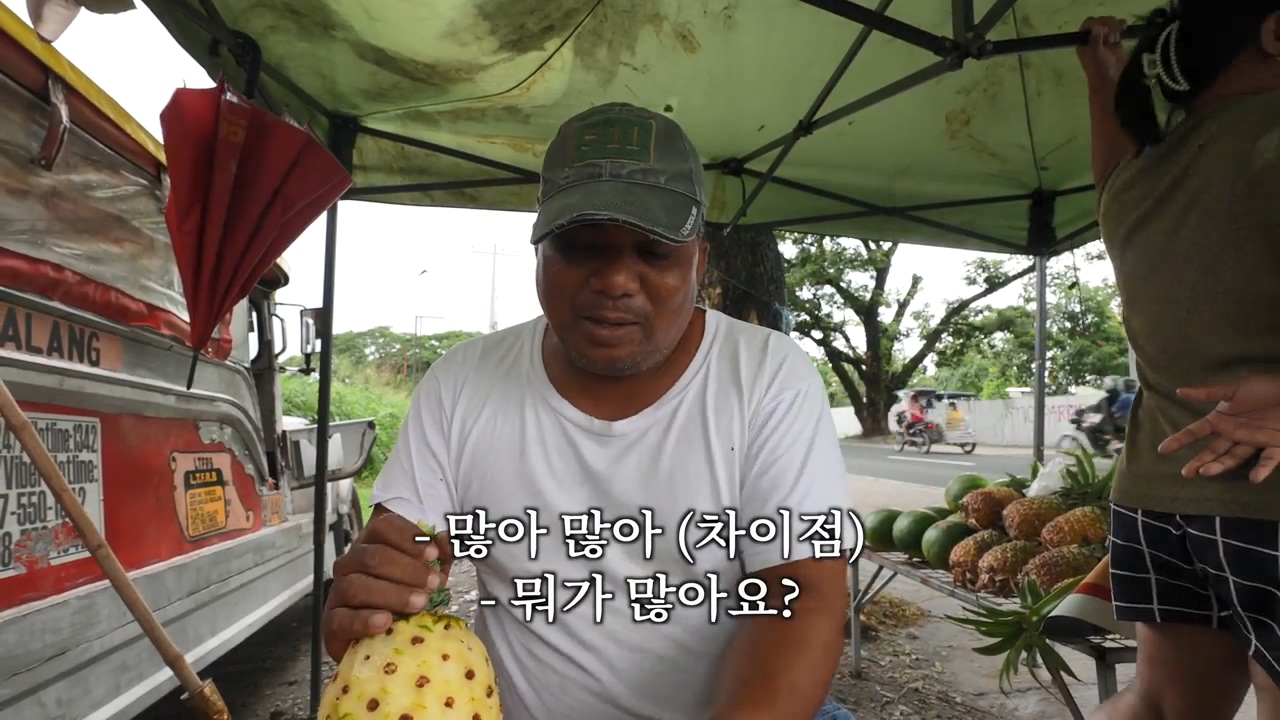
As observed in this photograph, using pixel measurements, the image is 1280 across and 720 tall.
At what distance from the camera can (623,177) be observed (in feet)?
4.40

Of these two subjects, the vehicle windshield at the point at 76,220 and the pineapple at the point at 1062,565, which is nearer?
the vehicle windshield at the point at 76,220

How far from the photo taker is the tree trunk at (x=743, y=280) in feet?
16.8

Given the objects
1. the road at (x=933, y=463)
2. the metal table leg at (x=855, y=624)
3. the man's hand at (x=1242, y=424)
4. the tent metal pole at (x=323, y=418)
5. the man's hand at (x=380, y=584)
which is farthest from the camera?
the road at (x=933, y=463)

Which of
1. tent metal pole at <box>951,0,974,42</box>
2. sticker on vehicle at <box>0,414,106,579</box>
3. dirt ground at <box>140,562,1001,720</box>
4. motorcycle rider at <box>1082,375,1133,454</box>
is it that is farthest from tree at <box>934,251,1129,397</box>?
sticker on vehicle at <box>0,414,106,579</box>

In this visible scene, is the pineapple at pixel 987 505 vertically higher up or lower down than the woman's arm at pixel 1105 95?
lower down

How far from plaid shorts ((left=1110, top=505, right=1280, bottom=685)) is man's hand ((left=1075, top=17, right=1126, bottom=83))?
1096mm

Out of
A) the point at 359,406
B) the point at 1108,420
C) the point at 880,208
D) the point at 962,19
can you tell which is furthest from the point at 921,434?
the point at 962,19

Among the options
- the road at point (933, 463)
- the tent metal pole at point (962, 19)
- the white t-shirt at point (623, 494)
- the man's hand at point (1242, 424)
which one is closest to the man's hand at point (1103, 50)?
the tent metal pole at point (962, 19)

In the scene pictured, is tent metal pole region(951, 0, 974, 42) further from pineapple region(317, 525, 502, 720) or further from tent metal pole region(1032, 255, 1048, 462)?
tent metal pole region(1032, 255, 1048, 462)

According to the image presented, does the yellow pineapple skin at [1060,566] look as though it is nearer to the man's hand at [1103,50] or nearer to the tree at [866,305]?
the man's hand at [1103,50]

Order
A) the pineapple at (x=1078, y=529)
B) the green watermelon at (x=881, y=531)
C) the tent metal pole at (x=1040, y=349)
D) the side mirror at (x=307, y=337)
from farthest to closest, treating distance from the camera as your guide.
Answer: the side mirror at (x=307, y=337) → the tent metal pole at (x=1040, y=349) → the green watermelon at (x=881, y=531) → the pineapple at (x=1078, y=529)

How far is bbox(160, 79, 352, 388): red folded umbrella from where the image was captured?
2.38 meters

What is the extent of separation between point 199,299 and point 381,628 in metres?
1.96

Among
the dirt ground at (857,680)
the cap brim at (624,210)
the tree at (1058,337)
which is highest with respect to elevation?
the tree at (1058,337)
